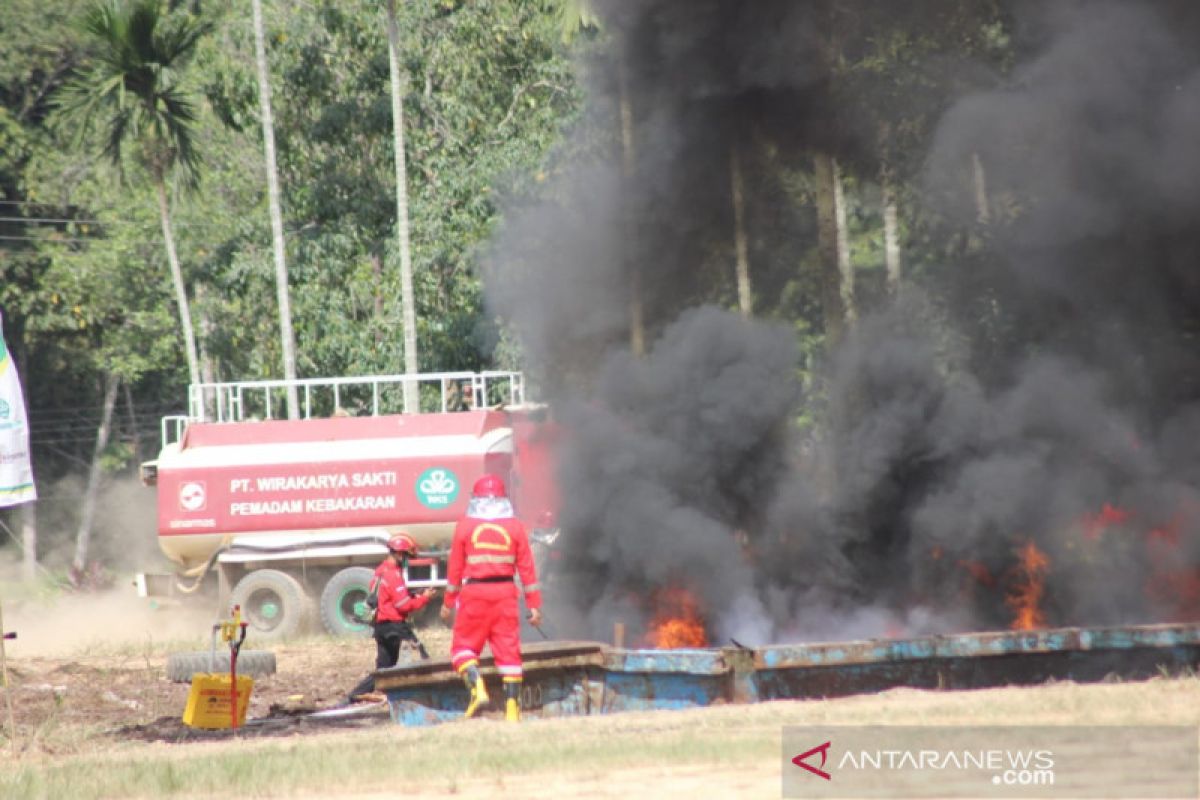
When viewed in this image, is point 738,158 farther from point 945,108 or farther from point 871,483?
point 871,483

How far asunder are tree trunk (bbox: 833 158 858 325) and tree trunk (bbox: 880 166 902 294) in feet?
1.47

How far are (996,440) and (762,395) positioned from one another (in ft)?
7.32

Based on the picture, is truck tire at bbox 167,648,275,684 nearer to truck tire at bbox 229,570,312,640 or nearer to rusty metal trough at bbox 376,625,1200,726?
rusty metal trough at bbox 376,625,1200,726

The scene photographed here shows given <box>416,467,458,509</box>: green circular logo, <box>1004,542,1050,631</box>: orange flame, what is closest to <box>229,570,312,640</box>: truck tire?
<box>416,467,458,509</box>: green circular logo

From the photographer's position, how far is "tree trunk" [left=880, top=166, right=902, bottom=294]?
18.3m

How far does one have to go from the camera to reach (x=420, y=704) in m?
13.2

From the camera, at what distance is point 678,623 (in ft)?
52.3

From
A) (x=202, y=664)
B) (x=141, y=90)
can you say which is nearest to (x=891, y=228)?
(x=202, y=664)

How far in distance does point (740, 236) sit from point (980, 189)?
242 cm

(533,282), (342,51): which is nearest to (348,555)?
(533,282)

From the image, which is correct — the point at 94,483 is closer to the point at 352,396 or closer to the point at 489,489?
the point at 352,396

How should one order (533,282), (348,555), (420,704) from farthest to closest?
(348,555) → (533,282) → (420,704)

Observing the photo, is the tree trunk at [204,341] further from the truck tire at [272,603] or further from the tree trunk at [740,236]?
the tree trunk at [740,236]

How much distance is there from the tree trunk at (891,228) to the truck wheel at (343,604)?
8200mm
